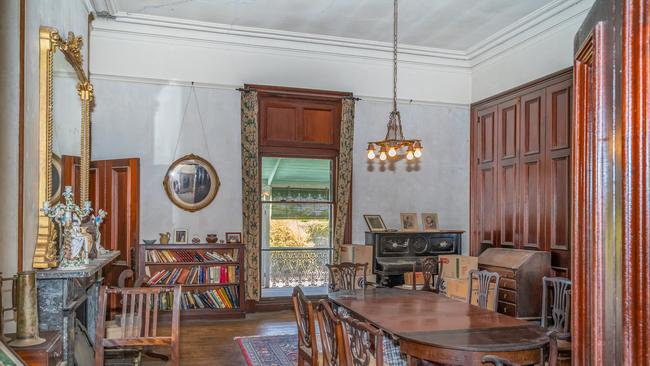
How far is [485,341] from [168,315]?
481 cm

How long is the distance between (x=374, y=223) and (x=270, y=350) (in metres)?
3.09

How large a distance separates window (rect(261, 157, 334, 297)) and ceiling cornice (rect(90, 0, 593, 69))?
1.78 meters

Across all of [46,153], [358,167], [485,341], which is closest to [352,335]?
[485,341]

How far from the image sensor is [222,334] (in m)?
6.13

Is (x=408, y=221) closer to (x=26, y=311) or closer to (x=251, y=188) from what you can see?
(x=251, y=188)

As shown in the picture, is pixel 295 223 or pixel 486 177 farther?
pixel 486 177

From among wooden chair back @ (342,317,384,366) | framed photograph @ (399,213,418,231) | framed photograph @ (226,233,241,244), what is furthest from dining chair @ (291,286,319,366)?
framed photograph @ (399,213,418,231)

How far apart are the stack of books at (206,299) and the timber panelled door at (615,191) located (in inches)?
243

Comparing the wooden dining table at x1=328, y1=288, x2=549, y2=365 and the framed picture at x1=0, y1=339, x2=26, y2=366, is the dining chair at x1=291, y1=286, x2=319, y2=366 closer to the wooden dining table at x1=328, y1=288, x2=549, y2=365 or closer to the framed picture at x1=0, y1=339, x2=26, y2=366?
the wooden dining table at x1=328, y1=288, x2=549, y2=365

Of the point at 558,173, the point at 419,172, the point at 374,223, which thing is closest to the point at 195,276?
the point at 374,223

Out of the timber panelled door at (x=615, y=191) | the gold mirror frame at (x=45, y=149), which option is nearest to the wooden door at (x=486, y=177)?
the gold mirror frame at (x=45, y=149)

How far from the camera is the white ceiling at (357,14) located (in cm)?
649

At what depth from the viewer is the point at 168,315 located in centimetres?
675

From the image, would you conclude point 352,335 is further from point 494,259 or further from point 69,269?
point 494,259
